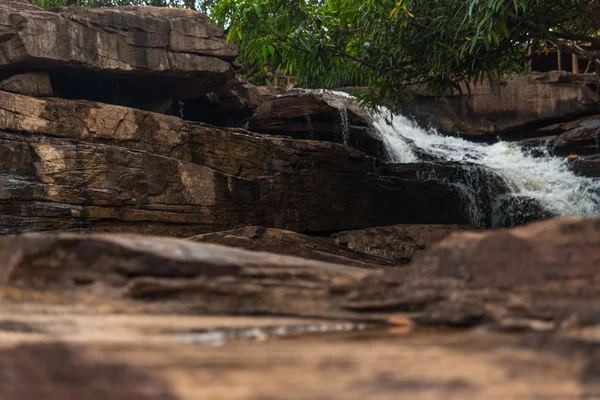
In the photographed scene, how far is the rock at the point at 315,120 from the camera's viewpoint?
16.5 m

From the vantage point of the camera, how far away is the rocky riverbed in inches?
81.7

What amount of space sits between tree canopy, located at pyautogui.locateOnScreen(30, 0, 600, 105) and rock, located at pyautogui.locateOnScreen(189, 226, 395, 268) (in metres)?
2.82

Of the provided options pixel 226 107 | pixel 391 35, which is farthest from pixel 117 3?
pixel 391 35

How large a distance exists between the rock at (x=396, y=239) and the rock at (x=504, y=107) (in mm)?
9117

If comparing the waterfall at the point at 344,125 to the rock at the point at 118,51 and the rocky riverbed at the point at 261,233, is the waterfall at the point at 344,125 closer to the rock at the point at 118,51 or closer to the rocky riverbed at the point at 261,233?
the rocky riverbed at the point at 261,233

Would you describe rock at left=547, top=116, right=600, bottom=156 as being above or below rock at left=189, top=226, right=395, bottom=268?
above

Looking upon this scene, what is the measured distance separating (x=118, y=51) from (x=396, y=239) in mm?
6543

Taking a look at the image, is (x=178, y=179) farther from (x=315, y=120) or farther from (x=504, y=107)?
(x=504, y=107)

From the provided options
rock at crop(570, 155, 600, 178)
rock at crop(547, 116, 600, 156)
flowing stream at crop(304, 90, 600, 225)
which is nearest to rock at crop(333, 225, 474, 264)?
flowing stream at crop(304, 90, 600, 225)

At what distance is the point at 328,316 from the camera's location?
9.68ft

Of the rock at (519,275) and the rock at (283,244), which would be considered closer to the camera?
the rock at (519,275)

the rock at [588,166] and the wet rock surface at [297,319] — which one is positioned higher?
the wet rock surface at [297,319]

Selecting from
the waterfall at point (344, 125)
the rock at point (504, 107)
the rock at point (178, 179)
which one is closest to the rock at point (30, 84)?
the rock at point (178, 179)

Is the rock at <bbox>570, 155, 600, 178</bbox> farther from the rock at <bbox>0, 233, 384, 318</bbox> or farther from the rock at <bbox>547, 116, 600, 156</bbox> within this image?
the rock at <bbox>0, 233, 384, 318</bbox>
